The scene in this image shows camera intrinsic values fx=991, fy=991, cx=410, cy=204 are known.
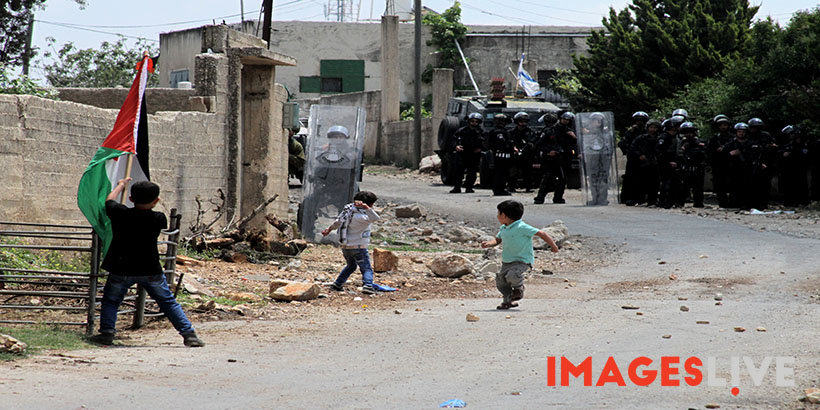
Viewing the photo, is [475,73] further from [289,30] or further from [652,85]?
[652,85]

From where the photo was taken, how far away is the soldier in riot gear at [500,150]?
20.8 m

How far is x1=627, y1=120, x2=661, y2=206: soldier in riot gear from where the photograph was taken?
60.8 feet

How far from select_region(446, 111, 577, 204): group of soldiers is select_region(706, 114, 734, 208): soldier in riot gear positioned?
8.58 ft

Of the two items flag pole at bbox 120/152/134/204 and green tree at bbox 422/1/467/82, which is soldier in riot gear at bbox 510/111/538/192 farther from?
green tree at bbox 422/1/467/82

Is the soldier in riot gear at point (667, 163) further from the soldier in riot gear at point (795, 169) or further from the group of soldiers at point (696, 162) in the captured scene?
the soldier in riot gear at point (795, 169)

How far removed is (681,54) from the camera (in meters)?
28.7

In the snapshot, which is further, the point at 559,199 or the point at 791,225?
the point at 559,199

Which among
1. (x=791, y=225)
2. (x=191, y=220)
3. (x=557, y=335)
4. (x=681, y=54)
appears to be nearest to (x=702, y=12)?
(x=681, y=54)

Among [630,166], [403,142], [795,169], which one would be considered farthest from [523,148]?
[403,142]

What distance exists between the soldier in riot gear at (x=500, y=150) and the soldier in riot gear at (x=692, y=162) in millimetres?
3762

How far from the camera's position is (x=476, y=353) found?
6.37 m

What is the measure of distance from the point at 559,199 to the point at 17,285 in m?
12.7

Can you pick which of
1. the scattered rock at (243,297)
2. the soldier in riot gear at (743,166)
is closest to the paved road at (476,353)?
the scattered rock at (243,297)

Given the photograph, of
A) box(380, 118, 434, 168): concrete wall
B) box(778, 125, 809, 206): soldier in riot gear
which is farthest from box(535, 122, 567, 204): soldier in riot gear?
box(380, 118, 434, 168): concrete wall
